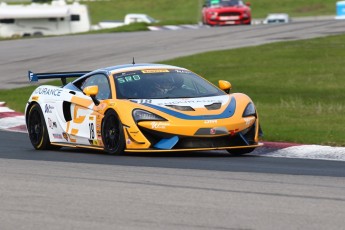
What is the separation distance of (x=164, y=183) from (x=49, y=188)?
1.03 m

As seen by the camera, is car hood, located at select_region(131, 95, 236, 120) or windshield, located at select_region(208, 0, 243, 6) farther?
windshield, located at select_region(208, 0, 243, 6)

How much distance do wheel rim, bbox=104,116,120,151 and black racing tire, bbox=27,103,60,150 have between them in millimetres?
1637

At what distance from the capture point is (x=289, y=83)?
73.0 feet

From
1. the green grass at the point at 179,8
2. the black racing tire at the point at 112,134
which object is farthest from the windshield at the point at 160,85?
the green grass at the point at 179,8

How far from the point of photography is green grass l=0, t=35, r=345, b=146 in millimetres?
14898

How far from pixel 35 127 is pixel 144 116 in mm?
2513

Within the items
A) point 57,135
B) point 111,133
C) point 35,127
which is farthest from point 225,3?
point 111,133

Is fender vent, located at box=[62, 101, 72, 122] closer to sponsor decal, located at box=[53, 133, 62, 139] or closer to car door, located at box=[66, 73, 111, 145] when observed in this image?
car door, located at box=[66, 73, 111, 145]

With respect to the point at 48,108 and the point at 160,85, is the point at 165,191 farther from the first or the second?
the point at 48,108

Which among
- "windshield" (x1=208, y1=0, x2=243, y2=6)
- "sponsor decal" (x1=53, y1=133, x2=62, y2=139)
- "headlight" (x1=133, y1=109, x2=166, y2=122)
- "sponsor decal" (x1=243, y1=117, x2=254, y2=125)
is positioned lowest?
"windshield" (x1=208, y1=0, x2=243, y2=6)

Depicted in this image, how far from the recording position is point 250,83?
22.4m

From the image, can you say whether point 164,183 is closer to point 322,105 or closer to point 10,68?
point 322,105

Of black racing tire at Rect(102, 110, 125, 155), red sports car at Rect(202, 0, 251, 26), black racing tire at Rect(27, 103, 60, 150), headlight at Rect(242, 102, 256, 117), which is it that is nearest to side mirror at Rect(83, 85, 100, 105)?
black racing tire at Rect(102, 110, 125, 155)

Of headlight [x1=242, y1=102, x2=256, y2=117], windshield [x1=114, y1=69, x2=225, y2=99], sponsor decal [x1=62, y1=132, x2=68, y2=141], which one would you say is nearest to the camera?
headlight [x1=242, y1=102, x2=256, y2=117]
